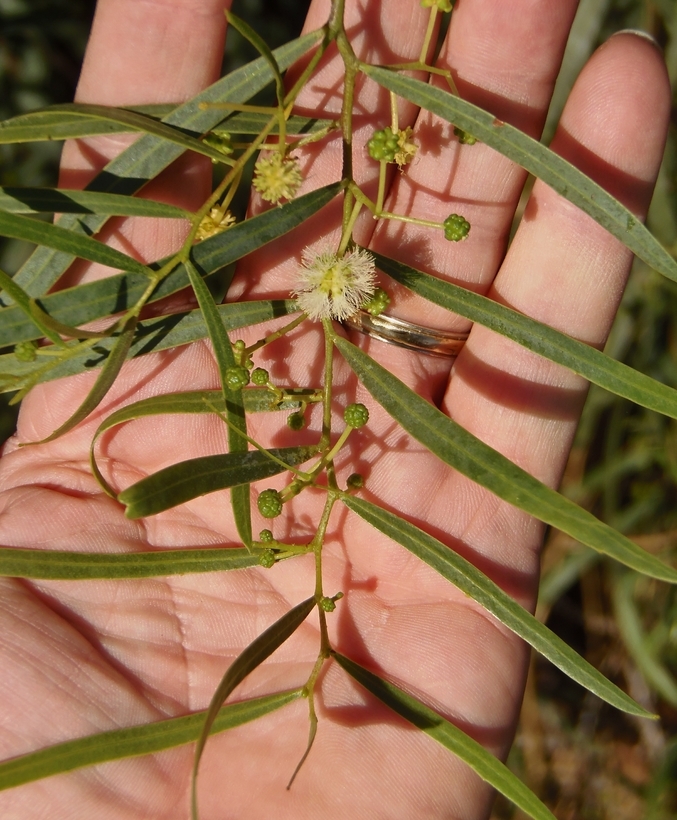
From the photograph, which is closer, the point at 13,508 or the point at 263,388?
the point at 263,388

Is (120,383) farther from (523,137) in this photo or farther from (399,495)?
(523,137)

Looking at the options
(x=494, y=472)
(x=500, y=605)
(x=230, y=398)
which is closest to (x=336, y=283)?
(x=230, y=398)

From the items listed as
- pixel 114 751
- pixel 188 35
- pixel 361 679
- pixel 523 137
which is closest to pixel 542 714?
pixel 361 679

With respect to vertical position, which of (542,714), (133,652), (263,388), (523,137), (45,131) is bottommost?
(542,714)

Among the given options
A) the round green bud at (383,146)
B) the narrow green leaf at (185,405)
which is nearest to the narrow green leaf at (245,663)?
the narrow green leaf at (185,405)

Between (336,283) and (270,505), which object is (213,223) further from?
(270,505)

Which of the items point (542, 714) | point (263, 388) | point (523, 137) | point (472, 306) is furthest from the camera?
point (542, 714)
